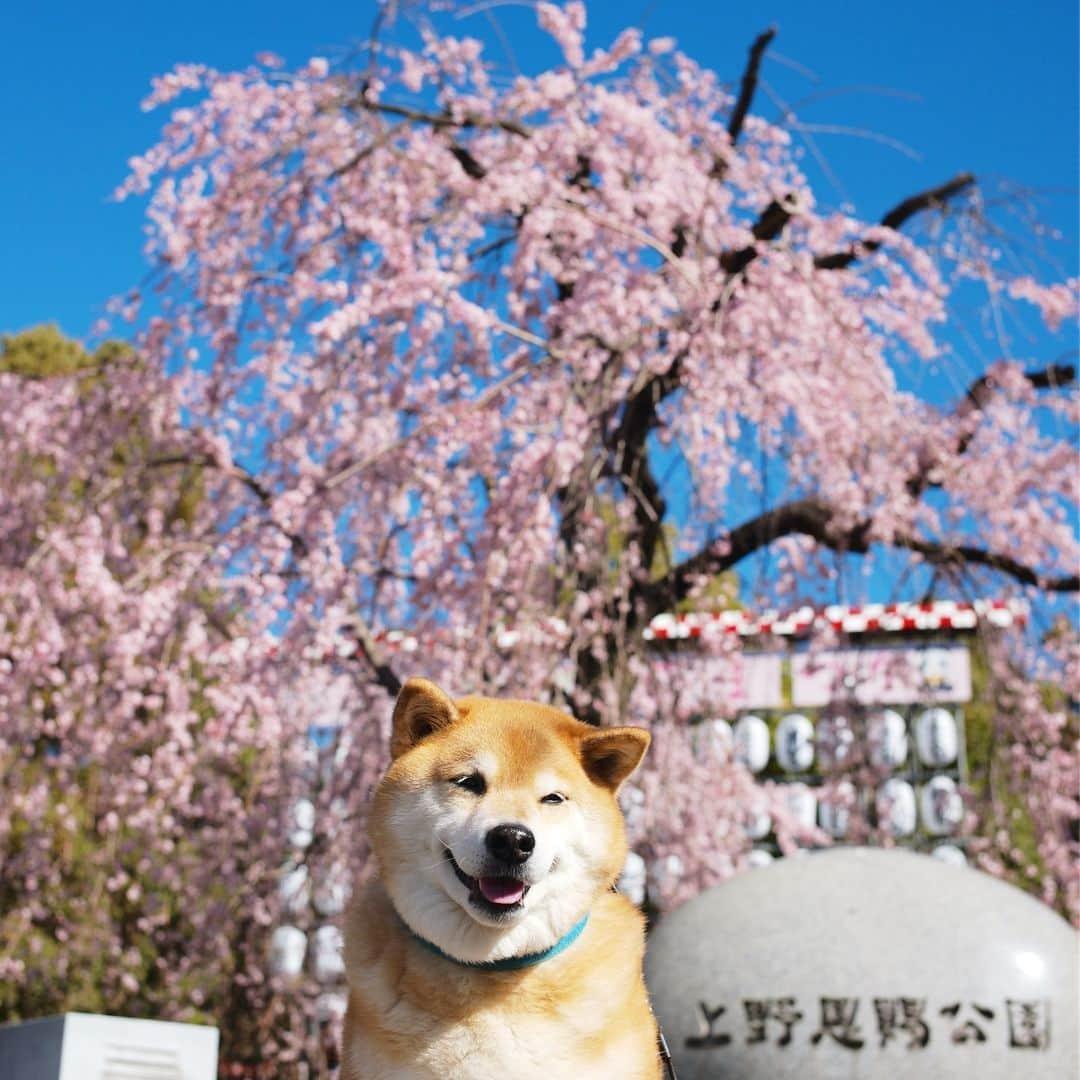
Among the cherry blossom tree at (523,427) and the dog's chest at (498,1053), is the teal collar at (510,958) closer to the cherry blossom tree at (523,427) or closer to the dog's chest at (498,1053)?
the dog's chest at (498,1053)

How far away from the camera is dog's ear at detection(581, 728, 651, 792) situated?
2.64 meters

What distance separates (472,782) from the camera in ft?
8.39

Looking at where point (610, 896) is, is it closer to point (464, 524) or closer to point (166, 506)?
point (464, 524)

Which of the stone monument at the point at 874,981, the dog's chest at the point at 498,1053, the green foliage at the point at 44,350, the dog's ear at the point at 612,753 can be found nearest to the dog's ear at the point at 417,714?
the dog's ear at the point at 612,753

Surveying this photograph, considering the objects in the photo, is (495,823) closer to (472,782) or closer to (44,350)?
(472,782)

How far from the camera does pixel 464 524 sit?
9.20 metres

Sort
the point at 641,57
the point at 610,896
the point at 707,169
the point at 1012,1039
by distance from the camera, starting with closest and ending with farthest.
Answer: the point at 610,896 < the point at 1012,1039 < the point at 641,57 < the point at 707,169

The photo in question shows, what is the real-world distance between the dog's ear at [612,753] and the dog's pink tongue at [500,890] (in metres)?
0.31

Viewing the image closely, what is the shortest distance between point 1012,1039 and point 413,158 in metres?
6.77

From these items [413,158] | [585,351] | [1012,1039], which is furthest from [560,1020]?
[413,158]

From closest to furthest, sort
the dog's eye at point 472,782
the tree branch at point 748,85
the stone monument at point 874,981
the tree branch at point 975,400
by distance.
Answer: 1. the dog's eye at point 472,782
2. the stone monument at point 874,981
3. the tree branch at point 748,85
4. the tree branch at point 975,400

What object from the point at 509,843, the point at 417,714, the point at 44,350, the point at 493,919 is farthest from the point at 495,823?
the point at 44,350

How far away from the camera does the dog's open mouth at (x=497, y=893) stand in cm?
244

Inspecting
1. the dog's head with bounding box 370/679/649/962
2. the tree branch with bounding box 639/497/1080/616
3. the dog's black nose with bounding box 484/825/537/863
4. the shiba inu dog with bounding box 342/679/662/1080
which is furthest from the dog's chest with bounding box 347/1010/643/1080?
the tree branch with bounding box 639/497/1080/616
